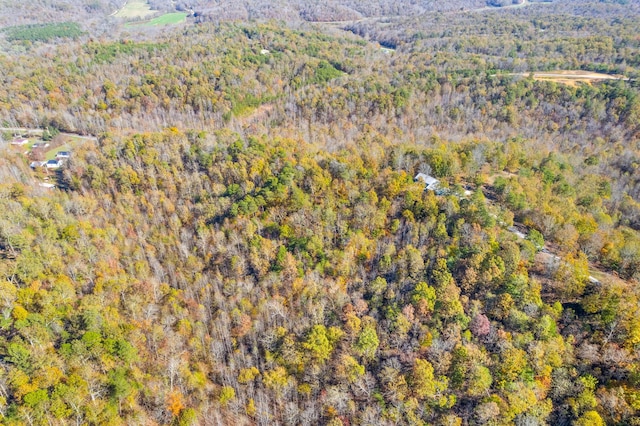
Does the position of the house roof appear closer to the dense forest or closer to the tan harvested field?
the dense forest

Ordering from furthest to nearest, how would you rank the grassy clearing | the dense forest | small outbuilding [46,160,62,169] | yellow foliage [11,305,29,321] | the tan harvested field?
the tan harvested field → the grassy clearing → small outbuilding [46,160,62,169] → yellow foliage [11,305,29,321] → the dense forest

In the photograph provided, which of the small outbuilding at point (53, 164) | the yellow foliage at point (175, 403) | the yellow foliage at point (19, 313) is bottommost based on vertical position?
the yellow foliage at point (175, 403)

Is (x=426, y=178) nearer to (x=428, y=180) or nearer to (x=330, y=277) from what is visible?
(x=428, y=180)

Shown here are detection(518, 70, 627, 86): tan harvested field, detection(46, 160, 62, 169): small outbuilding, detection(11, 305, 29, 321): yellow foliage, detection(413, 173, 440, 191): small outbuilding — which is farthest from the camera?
detection(518, 70, 627, 86): tan harvested field

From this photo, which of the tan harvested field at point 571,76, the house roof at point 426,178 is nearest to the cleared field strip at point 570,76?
the tan harvested field at point 571,76

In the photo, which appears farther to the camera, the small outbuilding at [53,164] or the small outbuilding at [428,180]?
the small outbuilding at [53,164]

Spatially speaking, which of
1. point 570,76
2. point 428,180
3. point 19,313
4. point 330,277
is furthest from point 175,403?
point 570,76

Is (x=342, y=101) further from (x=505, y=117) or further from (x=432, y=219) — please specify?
(x=432, y=219)

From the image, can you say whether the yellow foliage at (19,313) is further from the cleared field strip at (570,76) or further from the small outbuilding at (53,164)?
the cleared field strip at (570,76)

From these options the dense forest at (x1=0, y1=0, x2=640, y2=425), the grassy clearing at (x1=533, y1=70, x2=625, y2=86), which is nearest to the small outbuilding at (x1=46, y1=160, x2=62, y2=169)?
the dense forest at (x1=0, y1=0, x2=640, y2=425)
